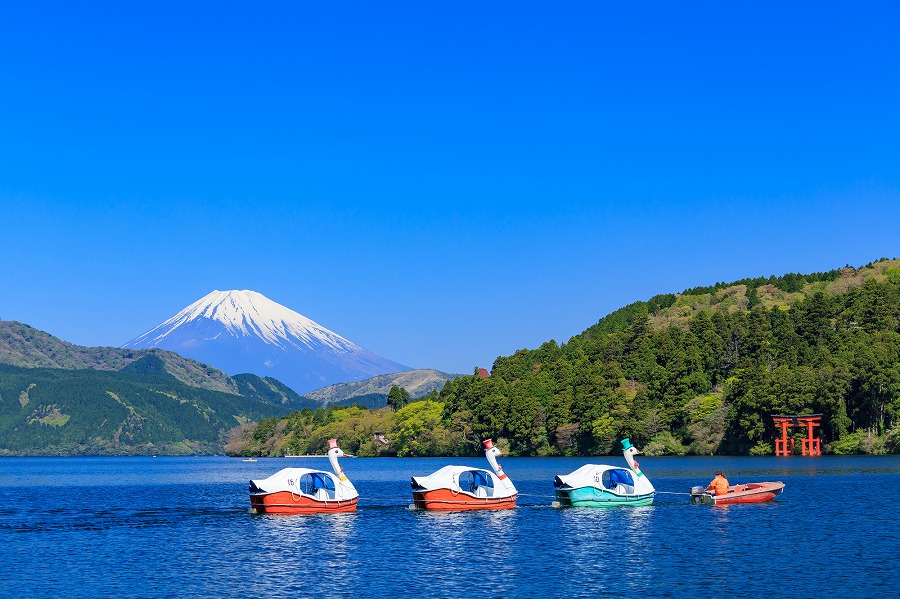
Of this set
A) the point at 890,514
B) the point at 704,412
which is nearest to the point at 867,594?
the point at 890,514

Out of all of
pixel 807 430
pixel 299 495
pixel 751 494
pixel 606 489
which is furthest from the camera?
pixel 807 430

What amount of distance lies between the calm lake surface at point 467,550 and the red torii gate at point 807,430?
63788 mm

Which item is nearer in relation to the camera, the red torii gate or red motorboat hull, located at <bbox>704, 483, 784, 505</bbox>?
red motorboat hull, located at <bbox>704, 483, 784, 505</bbox>

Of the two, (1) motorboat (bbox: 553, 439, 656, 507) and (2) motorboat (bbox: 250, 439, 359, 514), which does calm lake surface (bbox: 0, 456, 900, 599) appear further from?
(1) motorboat (bbox: 553, 439, 656, 507)

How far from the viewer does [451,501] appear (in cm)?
8131

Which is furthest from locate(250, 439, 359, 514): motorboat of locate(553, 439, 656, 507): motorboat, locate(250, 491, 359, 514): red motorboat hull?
locate(553, 439, 656, 507): motorboat

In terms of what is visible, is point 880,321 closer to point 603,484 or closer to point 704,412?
point 704,412

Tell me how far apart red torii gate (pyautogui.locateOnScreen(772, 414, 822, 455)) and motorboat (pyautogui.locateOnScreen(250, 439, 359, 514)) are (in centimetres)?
9824

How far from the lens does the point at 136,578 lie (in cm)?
5084

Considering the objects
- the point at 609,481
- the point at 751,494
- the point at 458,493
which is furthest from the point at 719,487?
the point at 458,493

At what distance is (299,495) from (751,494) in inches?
1371

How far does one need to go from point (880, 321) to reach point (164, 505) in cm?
13027

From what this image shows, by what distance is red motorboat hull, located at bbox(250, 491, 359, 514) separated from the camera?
78750 millimetres

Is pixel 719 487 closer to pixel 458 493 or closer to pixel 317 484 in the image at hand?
pixel 458 493
